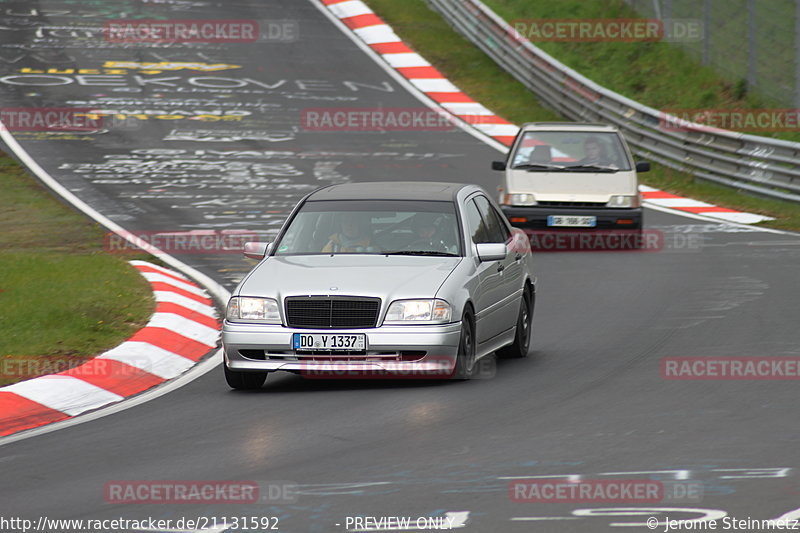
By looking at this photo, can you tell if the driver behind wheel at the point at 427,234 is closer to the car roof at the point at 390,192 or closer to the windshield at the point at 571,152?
the car roof at the point at 390,192

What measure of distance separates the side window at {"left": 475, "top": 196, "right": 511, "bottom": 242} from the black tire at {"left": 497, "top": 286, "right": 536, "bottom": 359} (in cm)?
53

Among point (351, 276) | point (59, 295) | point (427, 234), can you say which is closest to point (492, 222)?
point (427, 234)

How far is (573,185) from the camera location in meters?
19.6

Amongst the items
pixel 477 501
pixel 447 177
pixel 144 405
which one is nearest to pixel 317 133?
pixel 447 177

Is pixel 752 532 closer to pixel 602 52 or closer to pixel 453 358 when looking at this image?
pixel 453 358

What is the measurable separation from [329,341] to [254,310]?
0.62 metres

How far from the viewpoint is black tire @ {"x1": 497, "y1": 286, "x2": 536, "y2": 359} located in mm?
11766

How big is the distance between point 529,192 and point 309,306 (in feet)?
32.4

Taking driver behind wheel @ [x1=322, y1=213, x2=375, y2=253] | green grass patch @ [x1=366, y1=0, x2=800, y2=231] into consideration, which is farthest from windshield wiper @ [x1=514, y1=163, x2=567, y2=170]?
driver behind wheel @ [x1=322, y1=213, x2=375, y2=253]

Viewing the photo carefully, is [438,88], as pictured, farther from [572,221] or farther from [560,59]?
[572,221]

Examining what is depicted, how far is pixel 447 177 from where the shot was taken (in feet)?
80.4

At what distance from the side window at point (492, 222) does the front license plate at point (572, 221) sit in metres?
7.10

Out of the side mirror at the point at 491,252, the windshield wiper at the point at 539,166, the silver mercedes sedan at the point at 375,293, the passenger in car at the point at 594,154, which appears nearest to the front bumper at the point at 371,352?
the silver mercedes sedan at the point at 375,293

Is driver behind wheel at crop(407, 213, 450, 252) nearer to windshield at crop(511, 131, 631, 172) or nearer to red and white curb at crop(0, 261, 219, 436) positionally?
red and white curb at crop(0, 261, 219, 436)
